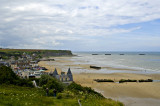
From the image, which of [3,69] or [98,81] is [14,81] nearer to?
[3,69]

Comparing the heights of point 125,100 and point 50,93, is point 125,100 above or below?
below

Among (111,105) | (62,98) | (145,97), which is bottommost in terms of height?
(145,97)

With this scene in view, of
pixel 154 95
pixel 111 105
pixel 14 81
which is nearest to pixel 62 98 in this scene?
pixel 111 105

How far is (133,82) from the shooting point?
4400 cm

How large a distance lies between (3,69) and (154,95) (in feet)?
87.2

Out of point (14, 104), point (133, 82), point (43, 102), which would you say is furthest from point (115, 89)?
point (14, 104)

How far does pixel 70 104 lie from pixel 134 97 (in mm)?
18931

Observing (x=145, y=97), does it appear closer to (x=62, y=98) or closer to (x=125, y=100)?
(x=125, y=100)

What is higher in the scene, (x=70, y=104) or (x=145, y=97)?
(x=70, y=104)

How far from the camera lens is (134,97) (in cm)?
3005

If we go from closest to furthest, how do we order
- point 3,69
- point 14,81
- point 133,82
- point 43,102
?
point 43,102
point 14,81
point 3,69
point 133,82

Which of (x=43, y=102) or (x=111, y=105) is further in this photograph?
(x=111, y=105)

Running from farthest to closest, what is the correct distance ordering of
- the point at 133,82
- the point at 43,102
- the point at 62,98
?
the point at 133,82
the point at 62,98
the point at 43,102

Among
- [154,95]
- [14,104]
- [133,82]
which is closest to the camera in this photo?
[14,104]
